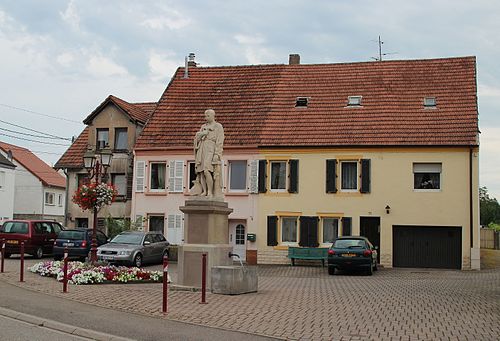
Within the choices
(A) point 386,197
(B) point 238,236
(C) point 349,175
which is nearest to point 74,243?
(B) point 238,236

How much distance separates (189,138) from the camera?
33344 millimetres

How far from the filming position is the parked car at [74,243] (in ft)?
93.9

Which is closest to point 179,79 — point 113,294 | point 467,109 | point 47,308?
point 467,109

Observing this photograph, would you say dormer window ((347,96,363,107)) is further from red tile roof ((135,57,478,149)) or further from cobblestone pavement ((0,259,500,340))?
cobblestone pavement ((0,259,500,340))

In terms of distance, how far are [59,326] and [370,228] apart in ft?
68.6

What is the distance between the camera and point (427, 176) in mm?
30203

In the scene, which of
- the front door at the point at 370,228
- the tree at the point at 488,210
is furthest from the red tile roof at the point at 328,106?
the tree at the point at 488,210

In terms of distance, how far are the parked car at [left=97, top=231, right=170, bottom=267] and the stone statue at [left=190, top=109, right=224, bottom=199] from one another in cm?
977

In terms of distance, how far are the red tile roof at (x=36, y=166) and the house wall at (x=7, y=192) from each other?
4996 mm

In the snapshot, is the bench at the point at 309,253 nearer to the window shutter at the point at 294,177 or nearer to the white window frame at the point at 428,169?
the window shutter at the point at 294,177

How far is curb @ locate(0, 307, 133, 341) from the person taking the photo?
10578mm

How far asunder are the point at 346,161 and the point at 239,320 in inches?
765

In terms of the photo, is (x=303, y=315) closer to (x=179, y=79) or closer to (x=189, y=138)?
(x=189, y=138)

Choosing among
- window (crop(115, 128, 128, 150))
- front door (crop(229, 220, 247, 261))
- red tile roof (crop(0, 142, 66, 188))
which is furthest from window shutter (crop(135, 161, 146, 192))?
red tile roof (crop(0, 142, 66, 188))
